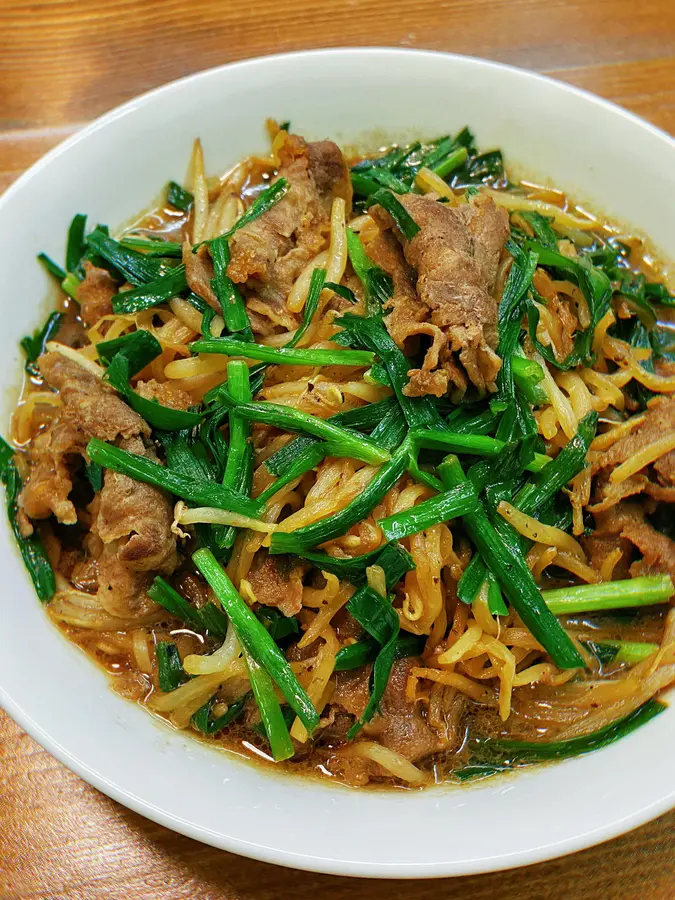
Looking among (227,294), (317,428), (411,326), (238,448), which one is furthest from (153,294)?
(411,326)

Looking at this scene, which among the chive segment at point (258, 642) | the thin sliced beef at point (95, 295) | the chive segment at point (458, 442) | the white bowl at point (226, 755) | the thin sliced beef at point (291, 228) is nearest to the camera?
the white bowl at point (226, 755)

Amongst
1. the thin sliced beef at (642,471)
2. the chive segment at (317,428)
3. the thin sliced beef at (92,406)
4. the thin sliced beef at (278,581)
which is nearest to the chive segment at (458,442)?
the chive segment at (317,428)

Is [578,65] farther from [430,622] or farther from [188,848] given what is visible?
[188,848]

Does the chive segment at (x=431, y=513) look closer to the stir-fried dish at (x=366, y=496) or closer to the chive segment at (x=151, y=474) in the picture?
the stir-fried dish at (x=366, y=496)

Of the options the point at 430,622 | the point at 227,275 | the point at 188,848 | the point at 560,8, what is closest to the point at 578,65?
the point at 560,8

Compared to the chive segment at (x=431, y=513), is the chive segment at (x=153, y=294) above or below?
above

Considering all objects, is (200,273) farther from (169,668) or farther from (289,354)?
(169,668)

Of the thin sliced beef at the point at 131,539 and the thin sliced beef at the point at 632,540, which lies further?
the thin sliced beef at the point at 632,540
